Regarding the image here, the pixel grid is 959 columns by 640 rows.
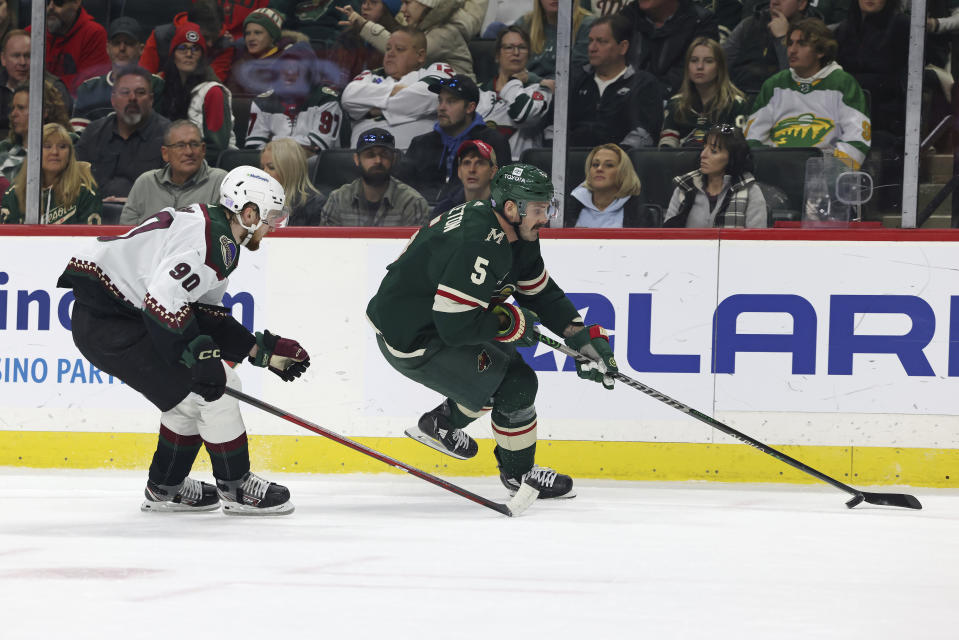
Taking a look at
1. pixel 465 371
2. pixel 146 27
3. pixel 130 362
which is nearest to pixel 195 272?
pixel 130 362

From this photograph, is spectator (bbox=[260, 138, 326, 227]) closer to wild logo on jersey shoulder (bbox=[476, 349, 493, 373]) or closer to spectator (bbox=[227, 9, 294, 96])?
spectator (bbox=[227, 9, 294, 96])

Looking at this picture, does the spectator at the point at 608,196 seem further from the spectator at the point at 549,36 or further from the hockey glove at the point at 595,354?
the hockey glove at the point at 595,354

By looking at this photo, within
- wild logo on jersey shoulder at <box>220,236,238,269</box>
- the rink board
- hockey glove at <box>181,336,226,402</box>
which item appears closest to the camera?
hockey glove at <box>181,336,226,402</box>

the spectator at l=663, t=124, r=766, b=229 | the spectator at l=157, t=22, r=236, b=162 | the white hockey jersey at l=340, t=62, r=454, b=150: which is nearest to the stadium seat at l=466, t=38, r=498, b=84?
the white hockey jersey at l=340, t=62, r=454, b=150

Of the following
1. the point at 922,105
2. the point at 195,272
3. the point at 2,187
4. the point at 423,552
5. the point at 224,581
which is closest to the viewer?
the point at 224,581

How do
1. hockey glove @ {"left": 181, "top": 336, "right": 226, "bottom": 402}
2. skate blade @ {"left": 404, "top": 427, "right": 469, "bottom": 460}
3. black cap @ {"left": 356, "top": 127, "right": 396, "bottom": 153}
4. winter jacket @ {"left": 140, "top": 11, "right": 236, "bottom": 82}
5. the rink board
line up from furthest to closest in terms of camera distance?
winter jacket @ {"left": 140, "top": 11, "right": 236, "bottom": 82}, black cap @ {"left": 356, "top": 127, "right": 396, "bottom": 153}, the rink board, skate blade @ {"left": 404, "top": 427, "right": 469, "bottom": 460}, hockey glove @ {"left": 181, "top": 336, "right": 226, "bottom": 402}

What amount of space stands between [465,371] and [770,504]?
3.79ft

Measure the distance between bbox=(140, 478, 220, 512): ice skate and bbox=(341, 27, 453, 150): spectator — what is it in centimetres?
179

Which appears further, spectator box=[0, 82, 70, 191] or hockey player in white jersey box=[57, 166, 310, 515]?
spectator box=[0, 82, 70, 191]

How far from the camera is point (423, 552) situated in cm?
305

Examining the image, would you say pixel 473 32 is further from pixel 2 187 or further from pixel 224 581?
pixel 224 581

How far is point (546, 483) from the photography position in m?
4.14

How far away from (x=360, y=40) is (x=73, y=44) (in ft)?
4.18

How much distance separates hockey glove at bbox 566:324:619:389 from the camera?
404cm
